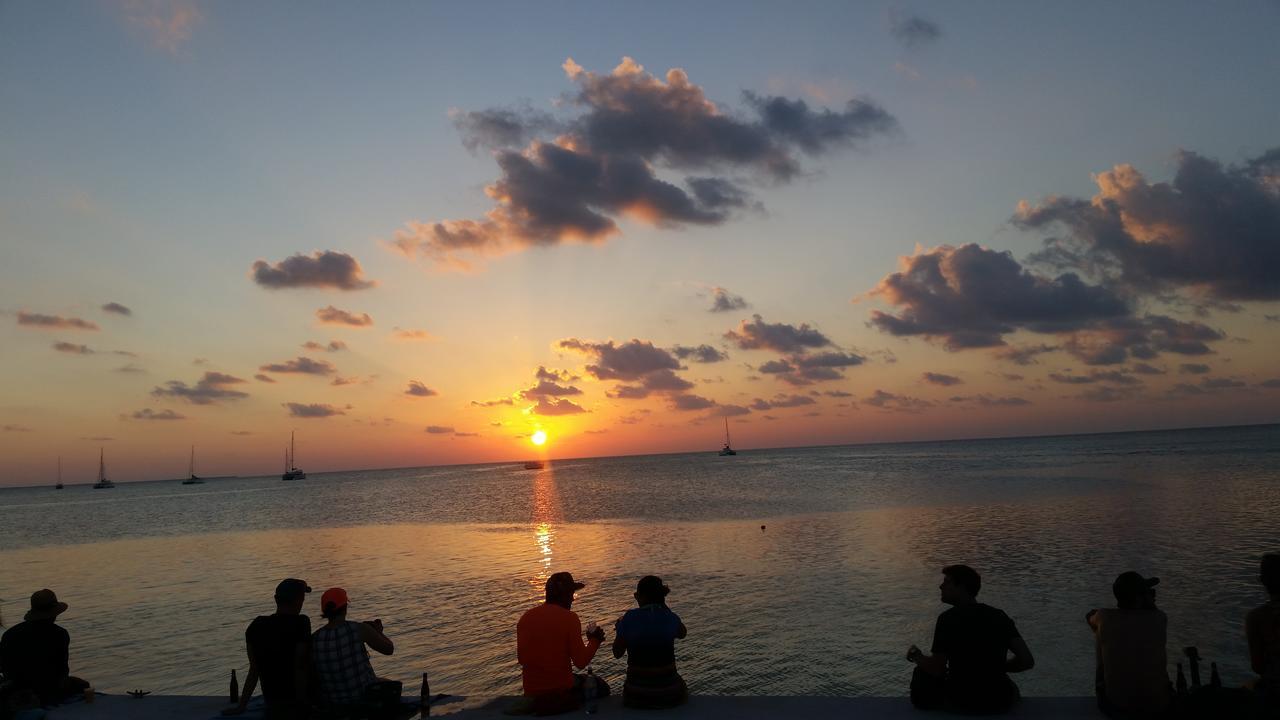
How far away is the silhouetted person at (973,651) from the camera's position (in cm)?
801

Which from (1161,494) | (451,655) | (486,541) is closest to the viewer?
(451,655)

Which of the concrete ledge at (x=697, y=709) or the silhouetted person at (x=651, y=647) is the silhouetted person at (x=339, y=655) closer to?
the concrete ledge at (x=697, y=709)

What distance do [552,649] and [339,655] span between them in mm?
2630

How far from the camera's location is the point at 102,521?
278ft

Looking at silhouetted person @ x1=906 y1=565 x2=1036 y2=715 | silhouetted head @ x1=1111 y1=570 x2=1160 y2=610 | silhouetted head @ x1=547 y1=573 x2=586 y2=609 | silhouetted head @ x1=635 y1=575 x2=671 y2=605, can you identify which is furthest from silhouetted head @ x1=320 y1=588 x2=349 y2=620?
silhouetted head @ x1=1111 y1=570 x2=1160 y2=610

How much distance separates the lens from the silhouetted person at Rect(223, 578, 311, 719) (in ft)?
28.6

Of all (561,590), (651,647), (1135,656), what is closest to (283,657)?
(561,590)

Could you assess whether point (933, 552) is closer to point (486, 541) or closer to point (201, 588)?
point (486, 541)

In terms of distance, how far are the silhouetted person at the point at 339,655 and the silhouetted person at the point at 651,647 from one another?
9.90 feet

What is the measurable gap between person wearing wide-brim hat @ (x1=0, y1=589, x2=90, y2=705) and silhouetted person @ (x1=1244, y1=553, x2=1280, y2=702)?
14.4 metres

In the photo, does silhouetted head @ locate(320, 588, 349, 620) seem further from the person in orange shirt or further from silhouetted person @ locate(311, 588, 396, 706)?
the person in orange shirt

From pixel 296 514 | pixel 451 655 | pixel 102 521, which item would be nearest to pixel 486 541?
pixel 451 655

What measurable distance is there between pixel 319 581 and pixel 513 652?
1808cm

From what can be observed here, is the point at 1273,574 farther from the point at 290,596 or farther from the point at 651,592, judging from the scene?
the point at 290,596
